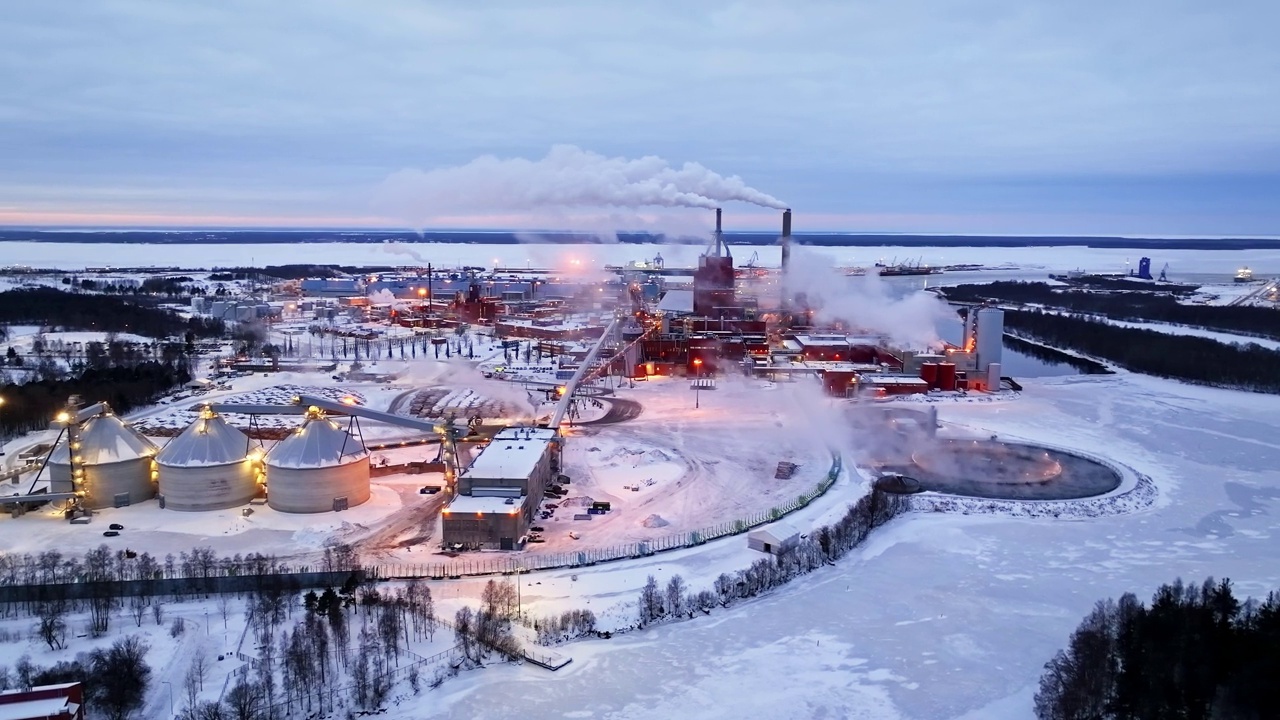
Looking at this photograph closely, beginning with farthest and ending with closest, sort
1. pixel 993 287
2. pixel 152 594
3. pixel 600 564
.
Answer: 1. pixel 993 287
2. pixel 600 564
3. pixel 152 594

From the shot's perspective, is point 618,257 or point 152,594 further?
point 618,257

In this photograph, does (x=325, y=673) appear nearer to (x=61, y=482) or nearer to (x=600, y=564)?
(x=600, y=564)

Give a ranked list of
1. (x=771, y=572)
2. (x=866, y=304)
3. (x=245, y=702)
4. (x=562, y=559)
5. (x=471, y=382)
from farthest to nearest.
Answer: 1. (x=866, y=304)
2. (x=471, y=382)
3. (x=562, y=559)
4. (x=771, y=572)
5. (x=245, y=702)

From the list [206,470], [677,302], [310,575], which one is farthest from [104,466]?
[677,302]

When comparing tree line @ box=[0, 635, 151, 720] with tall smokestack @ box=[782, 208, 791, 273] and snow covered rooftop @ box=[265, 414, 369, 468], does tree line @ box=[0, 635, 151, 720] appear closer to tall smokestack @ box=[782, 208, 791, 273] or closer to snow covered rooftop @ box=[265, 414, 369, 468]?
snow covered rooftop @ box=[265, 414, 369, 468]

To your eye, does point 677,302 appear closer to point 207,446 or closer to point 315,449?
point 315,449

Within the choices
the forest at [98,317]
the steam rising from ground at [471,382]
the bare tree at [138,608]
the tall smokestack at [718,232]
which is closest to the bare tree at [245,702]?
the bare tree at [138,608]

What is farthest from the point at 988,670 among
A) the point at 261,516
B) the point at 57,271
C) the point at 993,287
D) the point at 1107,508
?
the point at 57,271
